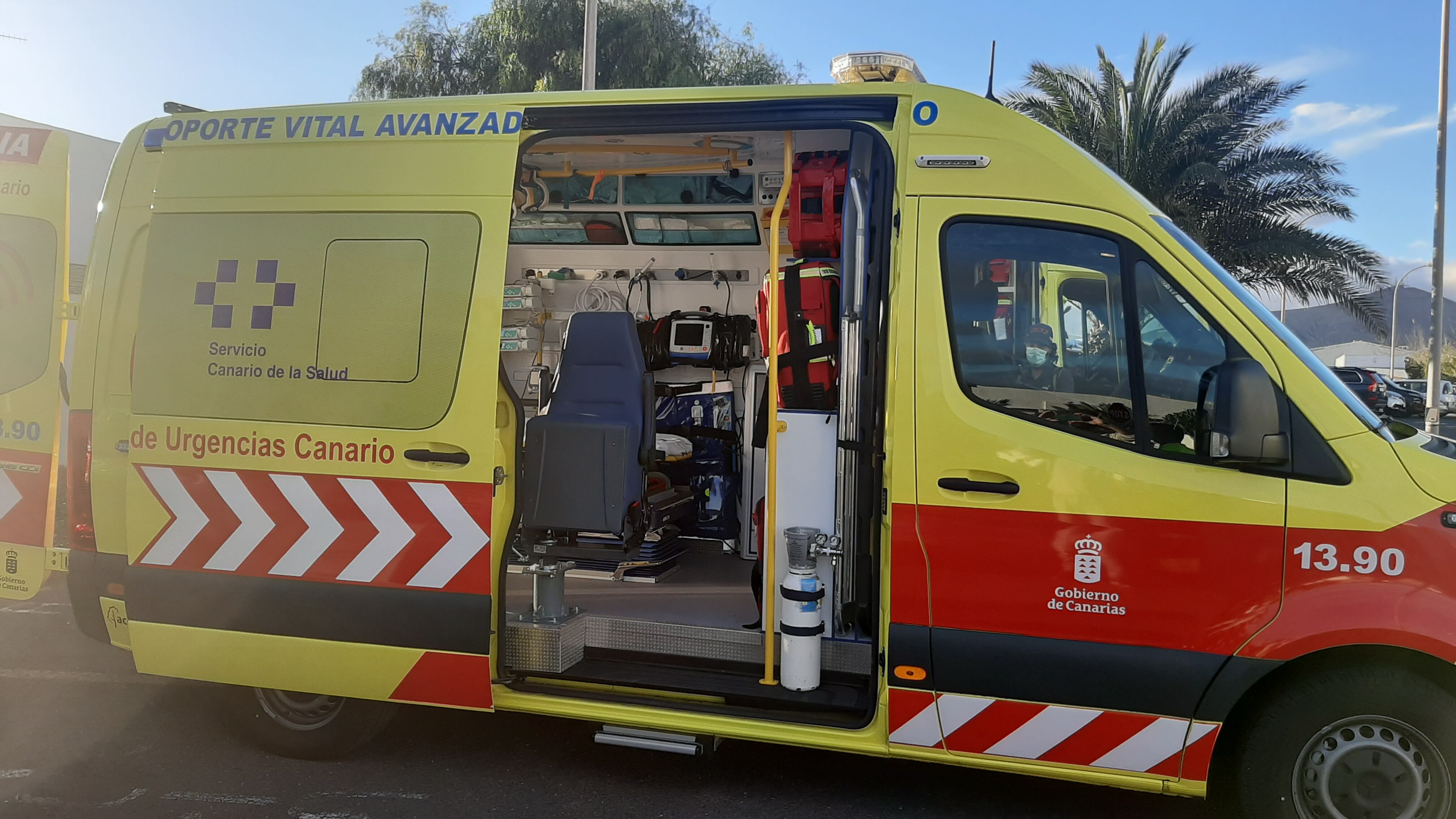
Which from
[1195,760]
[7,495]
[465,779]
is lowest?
[465,779]

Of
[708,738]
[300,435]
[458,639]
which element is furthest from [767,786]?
[300,435]

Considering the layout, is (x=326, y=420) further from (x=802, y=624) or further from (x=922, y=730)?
(x=922, y=730)

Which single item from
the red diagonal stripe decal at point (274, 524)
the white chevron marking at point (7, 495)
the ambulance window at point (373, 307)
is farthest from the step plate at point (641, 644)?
the white chevron marking at point (7, 495)

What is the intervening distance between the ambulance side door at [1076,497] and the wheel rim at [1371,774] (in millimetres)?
319

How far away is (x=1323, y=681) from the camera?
310cm

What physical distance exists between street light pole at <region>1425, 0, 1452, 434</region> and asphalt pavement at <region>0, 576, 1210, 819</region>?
1696 cm

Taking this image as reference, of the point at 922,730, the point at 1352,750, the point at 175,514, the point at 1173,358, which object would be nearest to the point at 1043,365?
the point at 1173,358

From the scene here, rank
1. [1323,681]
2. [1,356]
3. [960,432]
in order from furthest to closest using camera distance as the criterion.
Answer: [1,356] < [960,432] < [1323,681]

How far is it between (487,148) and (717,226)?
2.96 metres

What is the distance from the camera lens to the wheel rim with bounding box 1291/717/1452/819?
3045mm

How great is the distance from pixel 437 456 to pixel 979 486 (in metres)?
1.87

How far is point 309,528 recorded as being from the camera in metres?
3.82

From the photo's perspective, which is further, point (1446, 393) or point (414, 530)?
point (1446, 393)

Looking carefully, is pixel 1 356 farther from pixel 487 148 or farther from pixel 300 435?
pixel 487 148
